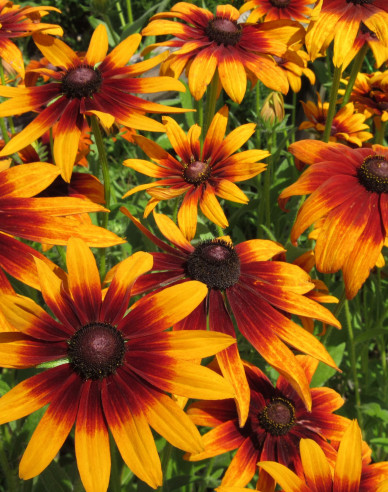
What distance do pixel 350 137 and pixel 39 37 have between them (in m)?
0.89

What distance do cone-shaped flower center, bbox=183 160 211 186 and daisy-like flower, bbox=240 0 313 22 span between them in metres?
0.49

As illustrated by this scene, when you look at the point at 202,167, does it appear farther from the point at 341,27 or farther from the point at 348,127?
the point at 348,127

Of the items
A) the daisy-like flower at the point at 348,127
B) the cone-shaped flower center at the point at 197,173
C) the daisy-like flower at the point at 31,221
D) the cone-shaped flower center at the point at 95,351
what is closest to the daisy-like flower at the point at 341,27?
the cone-shaped flower center at the point at 197,173

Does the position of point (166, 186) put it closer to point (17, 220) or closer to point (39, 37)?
point (39, 37)

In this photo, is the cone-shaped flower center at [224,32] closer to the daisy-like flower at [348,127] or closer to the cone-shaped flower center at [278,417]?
the daisy-like flower at [348,127]

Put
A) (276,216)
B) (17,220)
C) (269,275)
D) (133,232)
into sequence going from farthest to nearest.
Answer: (276,216), (133,232), (269,275), (17,220)

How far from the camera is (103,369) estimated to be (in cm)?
65

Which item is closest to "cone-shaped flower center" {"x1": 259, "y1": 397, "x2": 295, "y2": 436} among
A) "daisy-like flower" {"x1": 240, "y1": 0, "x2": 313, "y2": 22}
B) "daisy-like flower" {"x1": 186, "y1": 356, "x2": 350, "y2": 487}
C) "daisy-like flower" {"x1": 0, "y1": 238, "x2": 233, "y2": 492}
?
"daisy-like flower" {"x1": 186, "y1": 356, "x2": 350, "y2": 487}

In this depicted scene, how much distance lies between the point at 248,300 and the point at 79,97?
0.50 metres

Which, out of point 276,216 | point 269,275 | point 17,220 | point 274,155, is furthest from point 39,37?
point 276,216

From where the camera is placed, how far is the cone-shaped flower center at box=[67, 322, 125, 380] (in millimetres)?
638

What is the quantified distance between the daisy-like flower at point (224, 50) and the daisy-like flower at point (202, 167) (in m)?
0.09

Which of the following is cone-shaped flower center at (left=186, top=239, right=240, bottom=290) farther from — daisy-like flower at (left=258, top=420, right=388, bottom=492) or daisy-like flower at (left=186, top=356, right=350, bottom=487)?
daisy-like flower at (left=258, top=420, right=388, bottom=492)

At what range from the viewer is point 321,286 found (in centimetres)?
113
